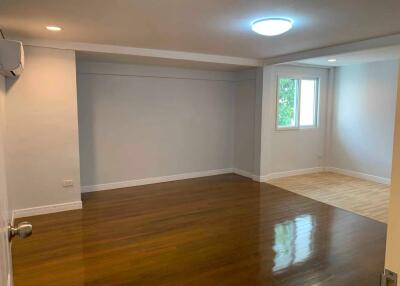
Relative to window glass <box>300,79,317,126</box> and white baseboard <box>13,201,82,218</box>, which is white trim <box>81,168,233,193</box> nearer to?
white baseboard <box>13,201,82,218</box>

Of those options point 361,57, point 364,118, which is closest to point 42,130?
point 361,57

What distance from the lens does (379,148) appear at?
237 inches

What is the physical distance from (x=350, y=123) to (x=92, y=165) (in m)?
5.32

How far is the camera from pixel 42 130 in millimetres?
4121

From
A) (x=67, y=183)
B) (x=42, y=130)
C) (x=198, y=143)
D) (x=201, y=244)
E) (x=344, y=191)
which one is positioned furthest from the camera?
(x=198, y=143)

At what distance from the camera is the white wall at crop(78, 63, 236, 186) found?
209 inches

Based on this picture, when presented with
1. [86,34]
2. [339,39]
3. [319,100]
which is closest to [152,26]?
[86,34]

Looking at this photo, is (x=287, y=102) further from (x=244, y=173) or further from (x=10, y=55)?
(x=10, y=55)

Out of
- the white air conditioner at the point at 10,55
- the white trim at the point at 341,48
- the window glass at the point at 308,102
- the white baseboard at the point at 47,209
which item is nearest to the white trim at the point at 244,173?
the window glass at the point at 308,102

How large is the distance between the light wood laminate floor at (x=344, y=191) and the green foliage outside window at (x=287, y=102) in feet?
4.01

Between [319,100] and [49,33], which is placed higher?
[49,33]

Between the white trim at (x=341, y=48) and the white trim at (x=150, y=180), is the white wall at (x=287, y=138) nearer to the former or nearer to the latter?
the white trim at (x=341, y=48)

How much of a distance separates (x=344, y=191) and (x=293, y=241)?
2.52m

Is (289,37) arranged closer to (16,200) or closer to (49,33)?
(49,33)
